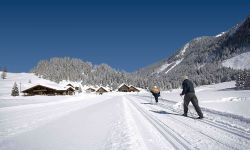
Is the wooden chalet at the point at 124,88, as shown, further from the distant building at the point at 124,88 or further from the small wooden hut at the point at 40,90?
the small wooden hut at the point at 40,90

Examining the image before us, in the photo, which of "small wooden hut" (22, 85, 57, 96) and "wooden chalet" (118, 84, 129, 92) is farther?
"wooden chalet" (118, 84, 129, 92)

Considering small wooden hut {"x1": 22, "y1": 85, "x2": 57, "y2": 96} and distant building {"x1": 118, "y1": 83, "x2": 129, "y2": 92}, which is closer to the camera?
small wooden hut {"x1": 22, "y1": 85, "x2": 57, "y2": 96}

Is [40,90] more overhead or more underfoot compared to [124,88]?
more underfoot

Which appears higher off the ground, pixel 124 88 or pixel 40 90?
pixel 124 88

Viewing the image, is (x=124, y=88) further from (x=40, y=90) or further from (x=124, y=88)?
(x=40, y=90)

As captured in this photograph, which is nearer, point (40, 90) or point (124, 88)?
point (40, 90)

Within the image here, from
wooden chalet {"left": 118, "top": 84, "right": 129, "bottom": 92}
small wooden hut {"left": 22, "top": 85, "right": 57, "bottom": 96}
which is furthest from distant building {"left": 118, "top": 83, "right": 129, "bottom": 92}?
small wooden hut {"left": 22, "top": 85, "right": 57, "bottom": 96}

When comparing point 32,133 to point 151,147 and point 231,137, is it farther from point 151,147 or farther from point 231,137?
point 231,137

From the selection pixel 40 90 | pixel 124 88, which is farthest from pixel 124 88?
pixel 40 90

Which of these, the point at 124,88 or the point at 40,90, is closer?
the point at 40,90

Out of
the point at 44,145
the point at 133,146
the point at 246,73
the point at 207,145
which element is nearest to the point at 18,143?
the point at 44,145

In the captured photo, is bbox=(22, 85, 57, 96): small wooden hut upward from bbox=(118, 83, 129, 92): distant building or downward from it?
downward

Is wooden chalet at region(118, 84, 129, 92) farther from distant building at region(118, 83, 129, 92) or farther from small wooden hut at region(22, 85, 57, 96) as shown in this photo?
small wooden hut at region(22, 85, 57, 96)

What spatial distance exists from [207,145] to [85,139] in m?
3.27
